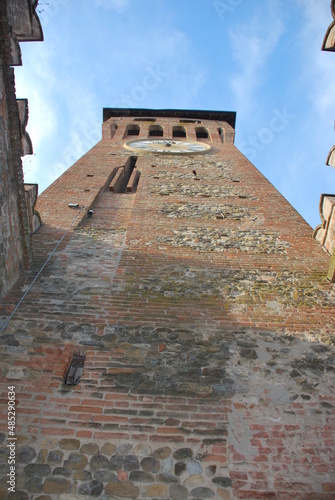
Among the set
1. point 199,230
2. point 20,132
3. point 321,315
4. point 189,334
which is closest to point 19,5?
point 20,132

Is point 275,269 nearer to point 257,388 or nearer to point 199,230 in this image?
point 199,230

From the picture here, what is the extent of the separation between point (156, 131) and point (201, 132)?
188cm

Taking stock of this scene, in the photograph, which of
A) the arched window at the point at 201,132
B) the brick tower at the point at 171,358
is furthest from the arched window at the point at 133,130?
the brick tower at the point at 171,358

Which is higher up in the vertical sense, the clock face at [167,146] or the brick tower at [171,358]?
the brick tower at [171,358]

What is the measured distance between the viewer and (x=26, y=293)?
17.8 ft

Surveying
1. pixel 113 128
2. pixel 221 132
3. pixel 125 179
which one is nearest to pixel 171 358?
pixel 125 179

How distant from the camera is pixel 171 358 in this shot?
4.59 m

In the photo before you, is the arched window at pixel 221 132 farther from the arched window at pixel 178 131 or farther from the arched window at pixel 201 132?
the arched window at pixel 178 131

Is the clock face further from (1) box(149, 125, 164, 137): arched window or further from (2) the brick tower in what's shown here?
(2) the brick tower

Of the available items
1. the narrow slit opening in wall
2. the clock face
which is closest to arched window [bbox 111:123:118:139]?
the clock face

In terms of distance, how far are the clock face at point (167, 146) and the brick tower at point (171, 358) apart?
532cm

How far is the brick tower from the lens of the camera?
350 cm

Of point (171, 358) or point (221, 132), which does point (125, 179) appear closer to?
point (221, 132)

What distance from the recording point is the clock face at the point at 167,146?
13.3m
